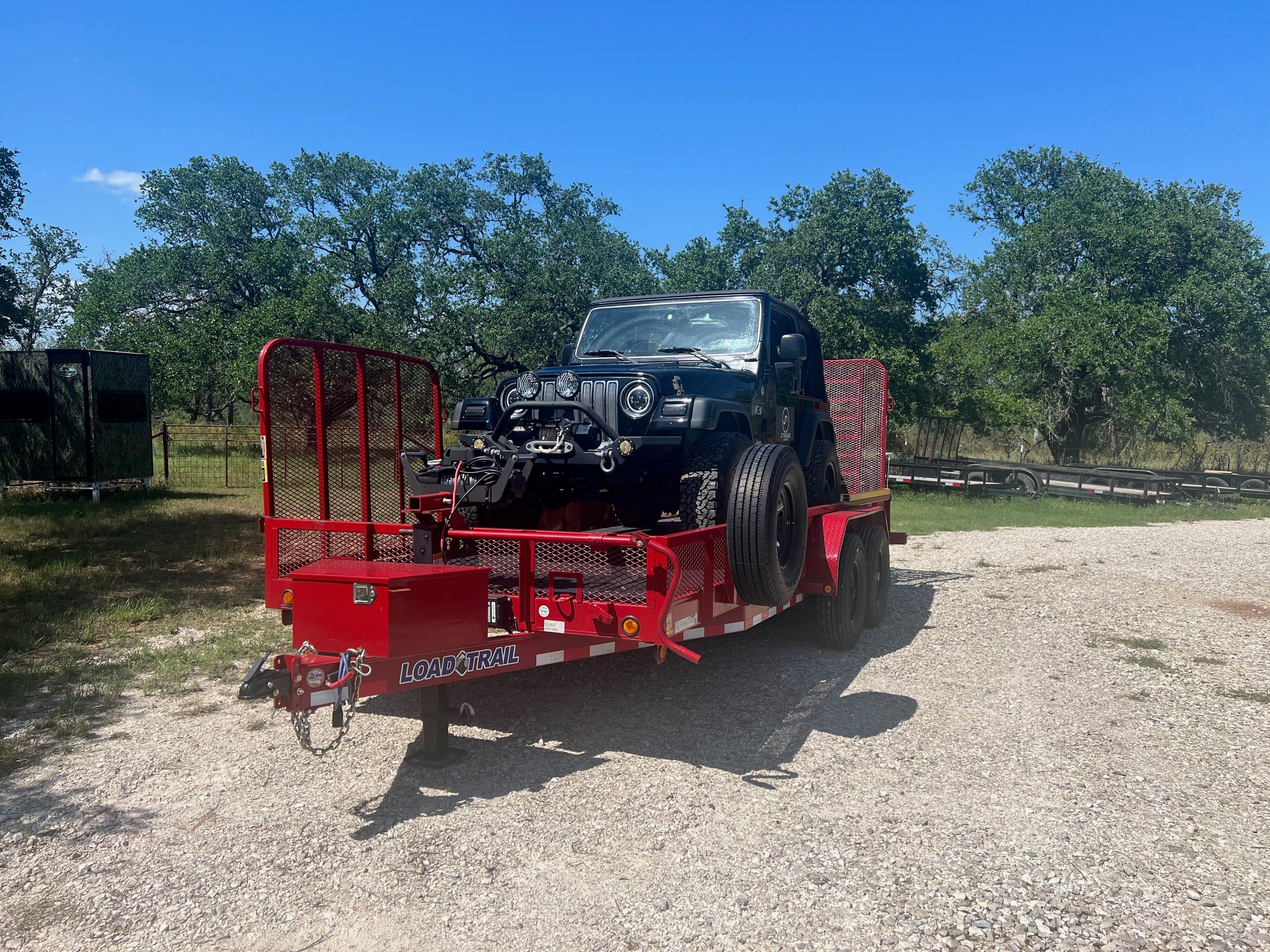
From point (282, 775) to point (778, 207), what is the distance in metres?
21.1

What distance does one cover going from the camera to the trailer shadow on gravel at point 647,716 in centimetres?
425

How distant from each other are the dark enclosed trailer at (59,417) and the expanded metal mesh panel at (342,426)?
12211mm

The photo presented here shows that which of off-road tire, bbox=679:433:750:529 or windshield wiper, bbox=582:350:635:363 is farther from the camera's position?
windshield wiper, bbox=582:350:635:363

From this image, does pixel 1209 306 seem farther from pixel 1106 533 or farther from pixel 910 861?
pixel 910 861

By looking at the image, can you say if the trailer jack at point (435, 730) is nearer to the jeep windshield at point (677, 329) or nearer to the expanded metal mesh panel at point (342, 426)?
the expanded metal mesh panel at point (342, 426)

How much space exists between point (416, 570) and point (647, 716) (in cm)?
194

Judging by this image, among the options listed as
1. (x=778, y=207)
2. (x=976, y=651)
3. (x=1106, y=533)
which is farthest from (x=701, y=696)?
(x=778, y=207)

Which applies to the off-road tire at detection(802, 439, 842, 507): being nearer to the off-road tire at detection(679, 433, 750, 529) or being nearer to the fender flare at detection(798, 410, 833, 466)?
the fender flare at detection(798, 410, 833, 466)

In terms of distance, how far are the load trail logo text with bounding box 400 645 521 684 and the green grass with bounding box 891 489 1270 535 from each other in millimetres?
11627

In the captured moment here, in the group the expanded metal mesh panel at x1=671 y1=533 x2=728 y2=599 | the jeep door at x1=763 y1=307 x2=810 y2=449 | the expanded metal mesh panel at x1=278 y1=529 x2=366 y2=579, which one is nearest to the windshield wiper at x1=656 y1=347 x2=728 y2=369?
the jeep door at x1=763 y1=307 x2=810 y2=449

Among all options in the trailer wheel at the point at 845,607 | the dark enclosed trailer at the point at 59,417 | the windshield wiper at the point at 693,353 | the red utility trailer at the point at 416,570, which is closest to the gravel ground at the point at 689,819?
the trailer wheel at the point at 845,607

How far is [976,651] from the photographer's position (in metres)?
6.92

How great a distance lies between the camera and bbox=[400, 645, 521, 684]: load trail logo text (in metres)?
3.78

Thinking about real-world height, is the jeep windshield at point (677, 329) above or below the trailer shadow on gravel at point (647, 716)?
above
